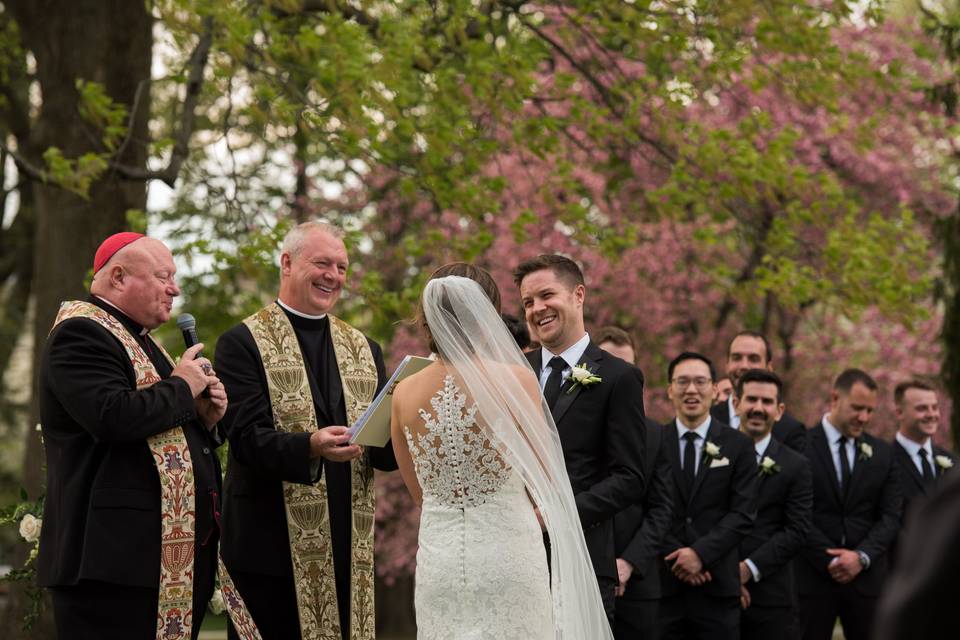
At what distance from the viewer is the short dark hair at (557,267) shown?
6.01 m

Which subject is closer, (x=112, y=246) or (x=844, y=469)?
(x=112, y=246)

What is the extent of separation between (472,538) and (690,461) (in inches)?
120

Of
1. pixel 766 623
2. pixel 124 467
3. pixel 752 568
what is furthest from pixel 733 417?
pixel 124 467

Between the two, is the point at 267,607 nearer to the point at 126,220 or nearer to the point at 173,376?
the point at 173,376

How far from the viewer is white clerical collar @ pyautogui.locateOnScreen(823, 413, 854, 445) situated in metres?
9.33

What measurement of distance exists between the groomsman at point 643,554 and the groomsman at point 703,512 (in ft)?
1.39

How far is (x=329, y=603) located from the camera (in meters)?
6.20

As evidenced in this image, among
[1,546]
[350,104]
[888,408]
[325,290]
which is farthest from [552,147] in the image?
[1,546]

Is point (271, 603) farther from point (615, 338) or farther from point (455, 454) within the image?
point (615, 338)

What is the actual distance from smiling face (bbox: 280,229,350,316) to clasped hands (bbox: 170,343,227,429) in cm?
86

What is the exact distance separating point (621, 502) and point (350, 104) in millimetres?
4957

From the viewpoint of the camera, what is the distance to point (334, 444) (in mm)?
5805

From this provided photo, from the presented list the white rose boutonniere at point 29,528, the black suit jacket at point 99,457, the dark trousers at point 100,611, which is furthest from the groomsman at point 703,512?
the white rose boutonniere at point 29,528

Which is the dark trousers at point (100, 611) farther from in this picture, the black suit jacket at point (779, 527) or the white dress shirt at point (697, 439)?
the black suit jacket at point (779, 527)
